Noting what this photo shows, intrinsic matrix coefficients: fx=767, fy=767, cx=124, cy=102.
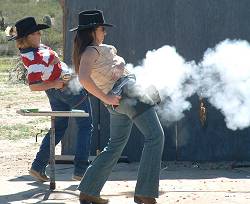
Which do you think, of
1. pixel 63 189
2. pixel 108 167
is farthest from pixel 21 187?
pixel 108 167

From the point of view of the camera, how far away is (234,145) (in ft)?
28.9

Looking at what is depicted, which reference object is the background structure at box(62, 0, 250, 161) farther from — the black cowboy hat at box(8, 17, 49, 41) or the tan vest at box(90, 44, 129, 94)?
the tan vest at box(90, 44, 129, 94)

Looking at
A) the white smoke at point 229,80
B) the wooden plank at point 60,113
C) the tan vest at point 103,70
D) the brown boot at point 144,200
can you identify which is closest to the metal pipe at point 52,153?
the wooden plank at point 60,113

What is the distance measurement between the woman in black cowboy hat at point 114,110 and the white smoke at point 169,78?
10.2 inches

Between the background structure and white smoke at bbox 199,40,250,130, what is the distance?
0.13 m

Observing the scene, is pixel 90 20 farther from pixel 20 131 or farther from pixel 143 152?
pixel 20 131

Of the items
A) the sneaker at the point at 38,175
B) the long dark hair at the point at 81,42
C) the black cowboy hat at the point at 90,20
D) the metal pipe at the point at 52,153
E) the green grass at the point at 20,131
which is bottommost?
the sneaker at the point at 38,175

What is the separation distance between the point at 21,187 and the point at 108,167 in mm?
1494

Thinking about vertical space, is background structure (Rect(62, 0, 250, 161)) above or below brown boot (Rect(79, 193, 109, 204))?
above

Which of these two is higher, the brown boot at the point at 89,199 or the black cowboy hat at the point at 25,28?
the black cowboy hat at the point at 25,28

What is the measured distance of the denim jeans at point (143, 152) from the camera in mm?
6160

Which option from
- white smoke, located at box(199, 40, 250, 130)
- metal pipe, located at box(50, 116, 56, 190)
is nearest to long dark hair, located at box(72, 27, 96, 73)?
metal pipe, located at box(50, 116, 56, 190)

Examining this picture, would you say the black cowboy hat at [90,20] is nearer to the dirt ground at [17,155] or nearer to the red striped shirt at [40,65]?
the red striped shirt at [40,65]

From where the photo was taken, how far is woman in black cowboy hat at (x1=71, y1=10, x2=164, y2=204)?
6.15 meters
